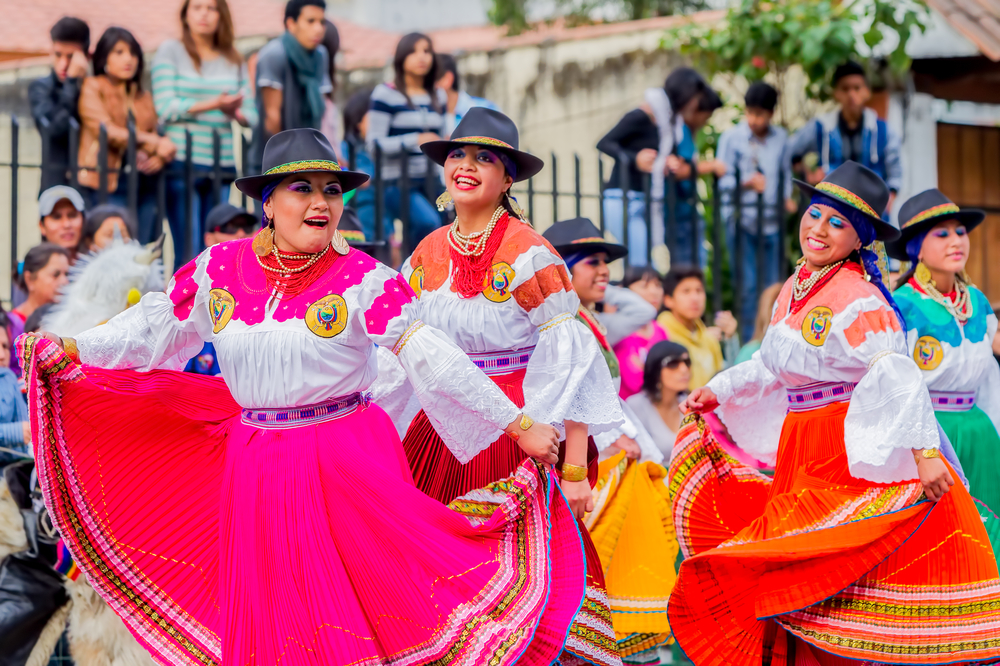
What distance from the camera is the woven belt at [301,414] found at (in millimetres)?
4152

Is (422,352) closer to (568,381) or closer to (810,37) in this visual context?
(568,381)

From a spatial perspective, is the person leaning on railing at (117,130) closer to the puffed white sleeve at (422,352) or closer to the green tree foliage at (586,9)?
the puffed white sleeve at (422,352)

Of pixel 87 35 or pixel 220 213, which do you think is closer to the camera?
pixel 220 213

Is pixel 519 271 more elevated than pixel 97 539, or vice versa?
pixel 519 271

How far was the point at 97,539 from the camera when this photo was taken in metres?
4.36

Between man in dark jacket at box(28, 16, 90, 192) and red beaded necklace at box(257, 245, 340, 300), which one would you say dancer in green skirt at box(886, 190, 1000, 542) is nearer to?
red beaded necklace at box(257, 245, 340, 300)

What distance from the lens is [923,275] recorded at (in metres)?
5.99

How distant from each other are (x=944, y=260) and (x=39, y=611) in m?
4.26

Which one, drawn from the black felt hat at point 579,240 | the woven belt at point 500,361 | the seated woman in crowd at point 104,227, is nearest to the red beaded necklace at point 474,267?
the woven belt at point 500,361

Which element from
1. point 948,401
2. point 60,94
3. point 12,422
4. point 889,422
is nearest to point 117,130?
point 60,94

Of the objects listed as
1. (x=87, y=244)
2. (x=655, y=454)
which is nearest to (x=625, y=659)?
(x=655, y=454)

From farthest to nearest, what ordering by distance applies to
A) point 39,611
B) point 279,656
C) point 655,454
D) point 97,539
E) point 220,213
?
point 220,213 → point 655,454 → point 39,611 → point 97,539 → point 279,656

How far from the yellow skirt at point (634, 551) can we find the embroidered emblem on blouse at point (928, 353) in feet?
4.52

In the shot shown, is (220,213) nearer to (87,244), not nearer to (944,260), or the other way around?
(87,244)
